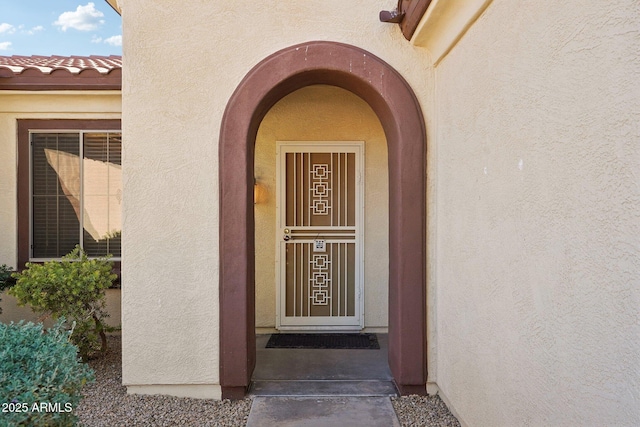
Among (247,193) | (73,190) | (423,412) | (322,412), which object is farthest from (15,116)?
(423,412)

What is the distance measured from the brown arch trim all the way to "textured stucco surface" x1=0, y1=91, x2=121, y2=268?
10.3ft

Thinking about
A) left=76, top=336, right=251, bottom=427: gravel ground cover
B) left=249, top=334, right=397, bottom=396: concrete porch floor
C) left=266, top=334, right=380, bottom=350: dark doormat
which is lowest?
left=76, top=336, right=251, bottom=427: gravel ground cover

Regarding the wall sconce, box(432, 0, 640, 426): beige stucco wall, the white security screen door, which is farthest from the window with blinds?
box(432, 0, 640, 426): beige stucco wall

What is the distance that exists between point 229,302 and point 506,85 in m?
3.69

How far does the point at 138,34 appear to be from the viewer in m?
5.20

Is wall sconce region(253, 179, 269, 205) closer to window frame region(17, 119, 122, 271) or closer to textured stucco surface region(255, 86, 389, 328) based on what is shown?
textured stucco surface region(255, 86, 389, 328)

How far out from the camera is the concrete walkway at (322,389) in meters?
4.74

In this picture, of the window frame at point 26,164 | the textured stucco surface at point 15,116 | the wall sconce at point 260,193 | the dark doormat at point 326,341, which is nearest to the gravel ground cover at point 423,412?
the dark doormat at point 326,341

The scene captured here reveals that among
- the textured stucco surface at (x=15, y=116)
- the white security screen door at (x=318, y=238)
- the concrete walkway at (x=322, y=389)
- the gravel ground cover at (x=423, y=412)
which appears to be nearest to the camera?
the gravel ground cover at (x=423, y=412)

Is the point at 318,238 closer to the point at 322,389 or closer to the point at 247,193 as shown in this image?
the point at 247,193

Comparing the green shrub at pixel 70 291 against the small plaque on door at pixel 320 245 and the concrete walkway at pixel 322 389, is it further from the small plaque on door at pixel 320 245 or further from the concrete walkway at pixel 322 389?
the small plaque on door at pixel 320 245

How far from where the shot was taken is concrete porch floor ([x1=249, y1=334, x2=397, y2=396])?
5.37 m

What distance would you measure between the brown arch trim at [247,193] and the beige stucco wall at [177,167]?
0.51 feet

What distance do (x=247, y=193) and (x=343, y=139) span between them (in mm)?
2859
